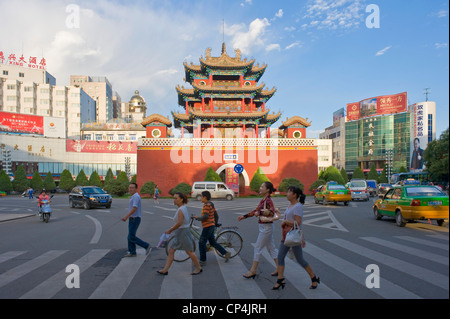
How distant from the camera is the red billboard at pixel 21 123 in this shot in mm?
60031

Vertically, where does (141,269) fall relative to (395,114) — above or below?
below

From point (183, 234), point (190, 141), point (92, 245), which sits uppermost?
point (190, 141)

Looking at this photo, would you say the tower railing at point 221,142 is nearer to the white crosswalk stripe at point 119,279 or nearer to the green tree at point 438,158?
the green tree at point 438,158

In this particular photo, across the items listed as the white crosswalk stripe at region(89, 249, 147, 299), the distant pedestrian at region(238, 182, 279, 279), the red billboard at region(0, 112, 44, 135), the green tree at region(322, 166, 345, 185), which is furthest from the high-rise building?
the distant pedestrian at region(238, 182, 279, 279)

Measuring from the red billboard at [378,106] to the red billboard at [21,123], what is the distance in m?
67.1

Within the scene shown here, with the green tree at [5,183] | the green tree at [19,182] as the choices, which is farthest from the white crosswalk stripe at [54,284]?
the green tree at [19,182]

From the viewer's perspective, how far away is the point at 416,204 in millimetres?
10914

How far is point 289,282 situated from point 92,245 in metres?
5.86

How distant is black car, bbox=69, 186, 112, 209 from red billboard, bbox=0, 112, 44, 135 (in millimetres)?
48602

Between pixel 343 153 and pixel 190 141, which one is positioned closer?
pixel 190 141
